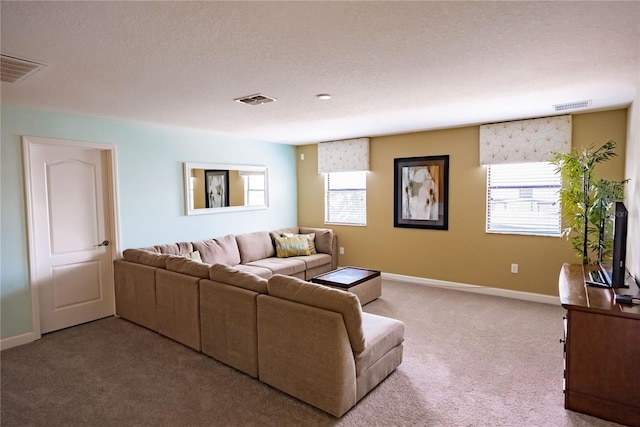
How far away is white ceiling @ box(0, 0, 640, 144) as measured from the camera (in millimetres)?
1788

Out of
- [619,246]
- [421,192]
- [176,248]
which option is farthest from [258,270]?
[619,246]

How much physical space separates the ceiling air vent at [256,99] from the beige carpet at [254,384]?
2.38 meters

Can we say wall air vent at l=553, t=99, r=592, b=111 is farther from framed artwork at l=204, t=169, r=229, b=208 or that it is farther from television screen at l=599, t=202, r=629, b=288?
framed artwork at l=204, t=169, r=229, b=208

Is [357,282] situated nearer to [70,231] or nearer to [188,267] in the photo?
[188,267]

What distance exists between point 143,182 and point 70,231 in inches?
38.0

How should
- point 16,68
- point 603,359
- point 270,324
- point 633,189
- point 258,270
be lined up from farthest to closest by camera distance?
point 258,270, point 633,189, point 270,324, point 16,68, point 603,359

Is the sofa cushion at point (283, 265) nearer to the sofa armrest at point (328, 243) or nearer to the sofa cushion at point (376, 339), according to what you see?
the sofa armrest at point (328, 243)

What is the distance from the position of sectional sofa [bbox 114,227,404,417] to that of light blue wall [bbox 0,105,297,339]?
0.66 meters

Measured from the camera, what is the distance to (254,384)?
277 centimetres

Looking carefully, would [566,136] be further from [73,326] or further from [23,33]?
[73,326]

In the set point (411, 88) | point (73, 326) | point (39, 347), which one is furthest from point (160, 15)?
point (73, 326)

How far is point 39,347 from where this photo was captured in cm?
352

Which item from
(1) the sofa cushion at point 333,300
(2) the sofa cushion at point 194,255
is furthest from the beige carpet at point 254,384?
(2) the sofa cushion at point 194,255

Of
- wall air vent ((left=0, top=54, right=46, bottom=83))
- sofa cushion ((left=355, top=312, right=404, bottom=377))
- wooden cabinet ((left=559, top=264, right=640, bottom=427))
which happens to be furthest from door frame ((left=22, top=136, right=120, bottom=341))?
wooden cabinet ((left=559, top=264, right=640, bottom=427))
